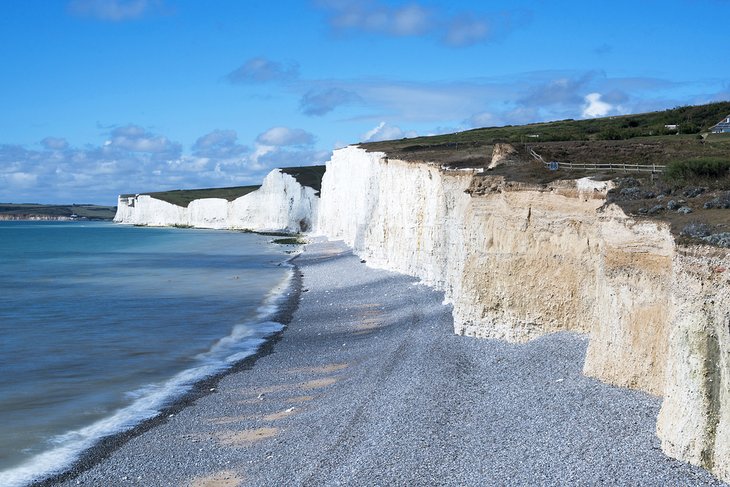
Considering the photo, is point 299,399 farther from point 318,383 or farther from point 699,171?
point 699,171

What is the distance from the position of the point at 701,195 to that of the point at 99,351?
16588 millimetres

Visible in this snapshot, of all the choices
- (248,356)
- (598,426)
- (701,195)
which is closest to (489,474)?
(598,426)

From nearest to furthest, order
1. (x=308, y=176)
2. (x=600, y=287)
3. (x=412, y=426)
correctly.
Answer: (x=412, y=426) < (x=600, y=287) < (x=308, y=176)

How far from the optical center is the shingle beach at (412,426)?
9734 millimetres

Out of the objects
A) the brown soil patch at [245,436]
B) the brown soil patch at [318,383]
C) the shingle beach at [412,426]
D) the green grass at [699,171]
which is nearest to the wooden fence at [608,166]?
the green grass at [699,171]

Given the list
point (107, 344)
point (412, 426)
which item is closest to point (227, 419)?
point (412, 426)

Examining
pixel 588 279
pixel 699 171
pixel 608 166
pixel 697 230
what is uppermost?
pixel 608 166

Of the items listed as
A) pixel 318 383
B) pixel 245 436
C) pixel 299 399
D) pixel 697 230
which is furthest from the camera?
pixel 318 383

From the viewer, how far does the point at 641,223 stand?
11414mm

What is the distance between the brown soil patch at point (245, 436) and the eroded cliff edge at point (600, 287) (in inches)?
225

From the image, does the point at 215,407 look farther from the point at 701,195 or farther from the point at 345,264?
the point at 345,264

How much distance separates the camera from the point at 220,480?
11500 mm

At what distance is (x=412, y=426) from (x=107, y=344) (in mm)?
13757

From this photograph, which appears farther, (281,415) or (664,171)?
(664,171)
